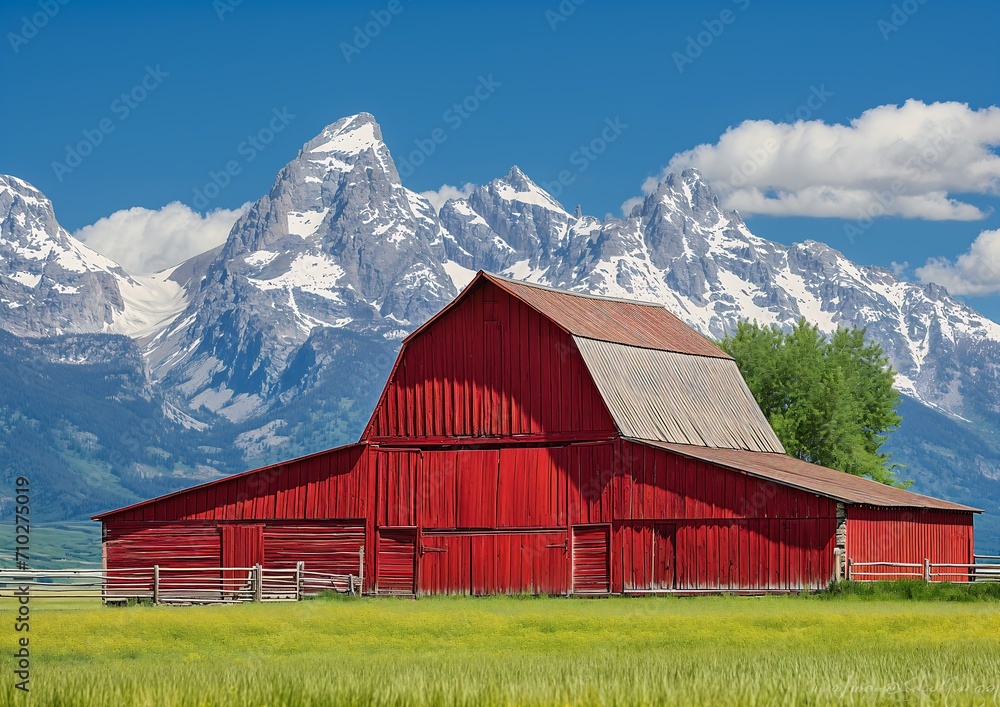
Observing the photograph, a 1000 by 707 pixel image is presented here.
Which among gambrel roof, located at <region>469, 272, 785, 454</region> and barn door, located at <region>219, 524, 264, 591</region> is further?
barn door, located at <region>219, 524, 264, 591</region>

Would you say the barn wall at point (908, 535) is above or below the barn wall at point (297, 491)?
below

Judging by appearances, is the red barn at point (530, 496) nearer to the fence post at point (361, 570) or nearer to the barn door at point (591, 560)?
the barn door at point (591, 560)

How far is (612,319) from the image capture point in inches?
2365

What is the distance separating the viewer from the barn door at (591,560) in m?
51.1

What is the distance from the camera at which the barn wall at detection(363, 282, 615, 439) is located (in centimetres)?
5266

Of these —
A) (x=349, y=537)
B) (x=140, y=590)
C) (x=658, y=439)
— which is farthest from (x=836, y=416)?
(x=140, y=590)

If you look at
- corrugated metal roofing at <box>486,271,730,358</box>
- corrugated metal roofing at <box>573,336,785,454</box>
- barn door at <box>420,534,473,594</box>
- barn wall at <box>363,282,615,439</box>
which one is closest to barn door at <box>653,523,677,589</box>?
corrugated metal roofing at <box>573,336,785,454</box>

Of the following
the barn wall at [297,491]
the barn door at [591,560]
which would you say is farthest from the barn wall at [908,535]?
the barn wall at [297,491]

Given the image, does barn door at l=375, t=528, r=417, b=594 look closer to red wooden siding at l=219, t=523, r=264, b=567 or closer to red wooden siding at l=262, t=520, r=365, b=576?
red wooden siding at l=262, t=520, r=365, b=576

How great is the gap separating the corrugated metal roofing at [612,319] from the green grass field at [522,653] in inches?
405

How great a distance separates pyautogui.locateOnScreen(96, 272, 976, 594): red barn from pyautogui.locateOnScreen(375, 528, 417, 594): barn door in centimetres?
5

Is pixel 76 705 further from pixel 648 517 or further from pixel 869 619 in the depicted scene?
pixel 648 517

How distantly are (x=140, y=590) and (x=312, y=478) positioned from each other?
672 cm

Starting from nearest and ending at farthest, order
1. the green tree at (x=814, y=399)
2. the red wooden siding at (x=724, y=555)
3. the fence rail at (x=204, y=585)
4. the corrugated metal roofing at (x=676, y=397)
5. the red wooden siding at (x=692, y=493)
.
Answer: the red wooden siding at (x=724, y=555) → the red wooden siding at (x=692, y=493) → the fence rail at (x=204, y=585) → the corrugated metal roofing at (x=676, y=397) → the green tree at (x=814, y=399)
